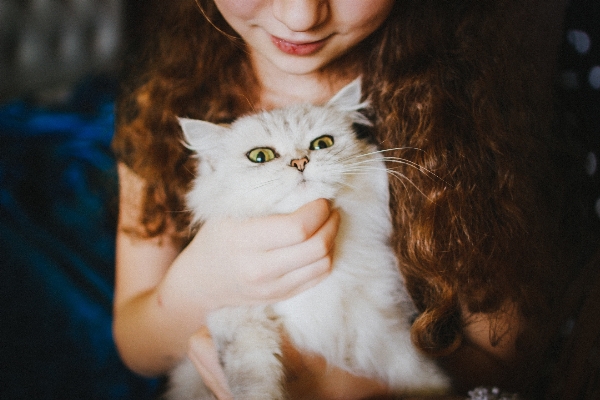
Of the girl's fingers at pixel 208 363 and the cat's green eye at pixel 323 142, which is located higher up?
the cat's green eye at pixel 323 142

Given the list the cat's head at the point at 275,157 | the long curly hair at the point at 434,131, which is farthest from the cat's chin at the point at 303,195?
the long curly hair at the point at 434,131

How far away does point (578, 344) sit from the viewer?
666 millimetres

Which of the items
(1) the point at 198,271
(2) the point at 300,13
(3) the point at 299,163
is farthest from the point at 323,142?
(1) the point at 198,271

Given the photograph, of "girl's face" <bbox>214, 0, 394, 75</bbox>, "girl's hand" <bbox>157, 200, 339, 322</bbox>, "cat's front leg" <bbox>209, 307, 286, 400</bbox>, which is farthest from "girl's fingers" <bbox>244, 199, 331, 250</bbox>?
"girl's face" <bbox>214, 0, 394, 75</bbox>

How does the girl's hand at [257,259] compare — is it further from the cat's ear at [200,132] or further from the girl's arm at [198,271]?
the cat's ear at [200,132]

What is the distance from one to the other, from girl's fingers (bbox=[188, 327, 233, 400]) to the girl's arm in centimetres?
4

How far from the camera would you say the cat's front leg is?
0.50 meters

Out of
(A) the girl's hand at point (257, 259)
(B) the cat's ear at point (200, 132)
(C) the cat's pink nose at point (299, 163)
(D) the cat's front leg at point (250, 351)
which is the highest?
(B) the cat's ear at point (200, 132)

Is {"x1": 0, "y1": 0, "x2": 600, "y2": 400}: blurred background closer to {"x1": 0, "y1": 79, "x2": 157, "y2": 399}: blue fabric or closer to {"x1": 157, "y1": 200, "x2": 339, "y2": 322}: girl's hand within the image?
{"x1": 0, "y1": 79, "x2": 157, "y2": 399}: blue fabric

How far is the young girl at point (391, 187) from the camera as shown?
0.59 m

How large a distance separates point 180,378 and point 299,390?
0.22 metres

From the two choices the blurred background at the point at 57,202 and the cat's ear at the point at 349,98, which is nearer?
the blurred background at the point at 57,202

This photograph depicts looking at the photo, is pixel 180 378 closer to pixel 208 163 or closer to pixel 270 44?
pixel 208 163

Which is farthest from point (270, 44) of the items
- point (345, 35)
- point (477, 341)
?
point (477, 341)
